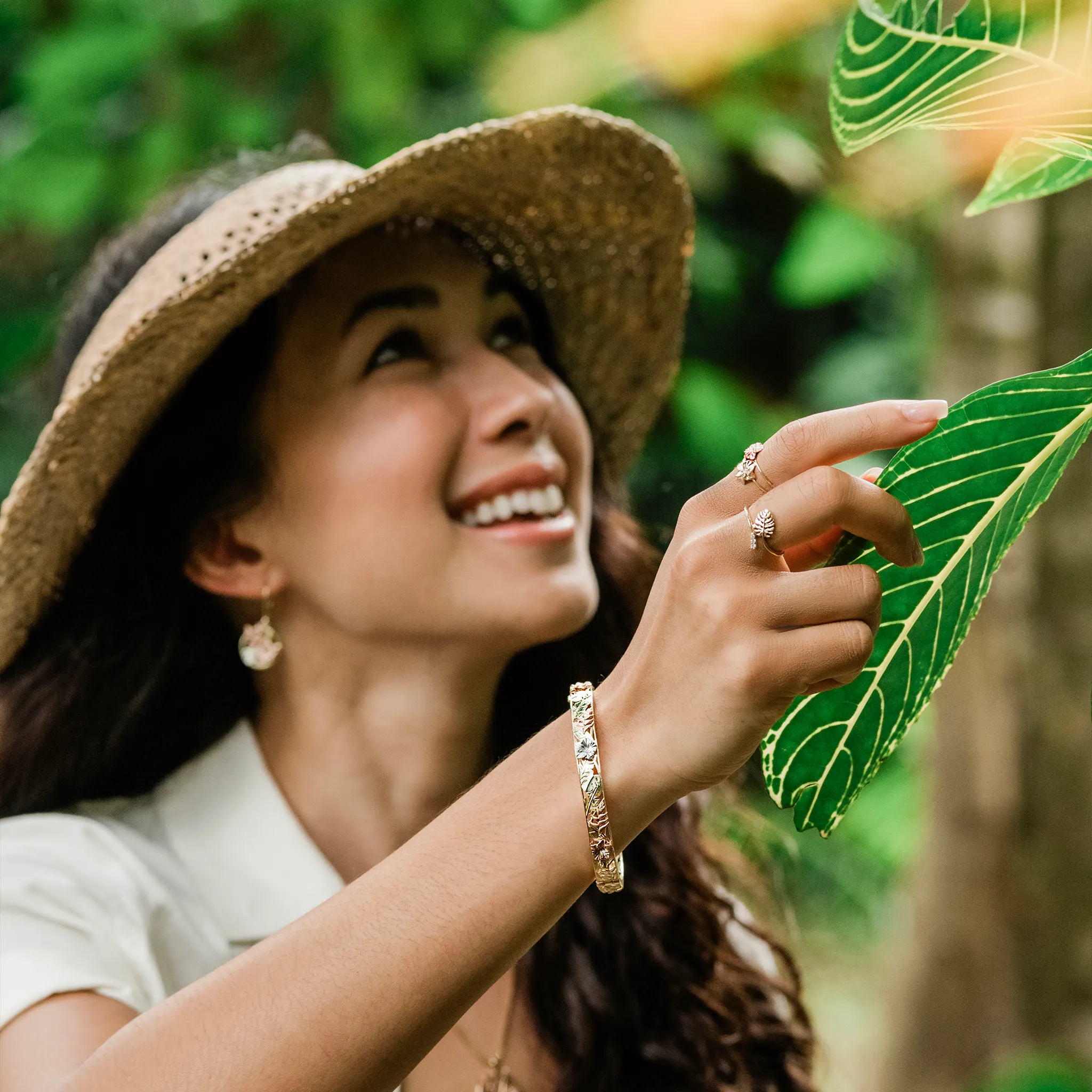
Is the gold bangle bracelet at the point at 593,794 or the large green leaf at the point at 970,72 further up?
the large green leaf at the point at 970,72

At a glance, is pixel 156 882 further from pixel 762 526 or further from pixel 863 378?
pixel 863 378

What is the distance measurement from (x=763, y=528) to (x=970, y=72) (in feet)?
0.64

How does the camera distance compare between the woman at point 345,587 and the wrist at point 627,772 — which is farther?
the woman at point 345,587

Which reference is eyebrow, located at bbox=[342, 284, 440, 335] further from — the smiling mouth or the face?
the smiling mouth

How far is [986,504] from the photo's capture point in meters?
0.48

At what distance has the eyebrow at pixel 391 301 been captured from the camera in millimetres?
993

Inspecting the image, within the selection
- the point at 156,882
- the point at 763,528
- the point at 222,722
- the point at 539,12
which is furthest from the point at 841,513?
the point at 539,12

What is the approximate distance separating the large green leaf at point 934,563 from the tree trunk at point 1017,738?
1084mm

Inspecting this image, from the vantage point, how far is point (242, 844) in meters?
1.02

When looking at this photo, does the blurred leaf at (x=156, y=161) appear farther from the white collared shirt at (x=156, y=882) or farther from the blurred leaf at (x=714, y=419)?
the white collared shirt at (x=156, y=882)

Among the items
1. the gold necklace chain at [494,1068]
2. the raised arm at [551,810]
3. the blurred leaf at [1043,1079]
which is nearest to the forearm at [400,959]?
the raised arm at [551,810]

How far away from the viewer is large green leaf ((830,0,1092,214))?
18.0 inches

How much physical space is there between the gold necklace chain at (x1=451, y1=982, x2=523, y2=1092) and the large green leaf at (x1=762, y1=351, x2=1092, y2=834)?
0.60 meters

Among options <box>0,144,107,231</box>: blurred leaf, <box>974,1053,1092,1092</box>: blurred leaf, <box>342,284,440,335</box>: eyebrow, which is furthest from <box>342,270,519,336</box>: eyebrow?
<box>0,144,107,231</box>: blurred leaf
